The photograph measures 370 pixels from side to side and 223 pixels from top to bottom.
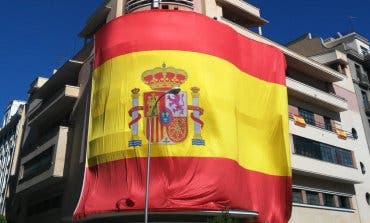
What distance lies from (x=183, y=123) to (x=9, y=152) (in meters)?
43.6

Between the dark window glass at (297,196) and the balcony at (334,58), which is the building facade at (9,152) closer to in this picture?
the dark window glass at (297,196)

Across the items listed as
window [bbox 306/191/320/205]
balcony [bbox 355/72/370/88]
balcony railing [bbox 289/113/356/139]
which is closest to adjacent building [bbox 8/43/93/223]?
window [bbox 306/191/320/205]

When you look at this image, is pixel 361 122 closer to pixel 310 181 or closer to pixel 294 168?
pixel 310 181

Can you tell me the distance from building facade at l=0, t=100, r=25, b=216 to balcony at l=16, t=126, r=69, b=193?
29.8 feet

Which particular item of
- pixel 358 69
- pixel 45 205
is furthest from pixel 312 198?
pixel 45 205

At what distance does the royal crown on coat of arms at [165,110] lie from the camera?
29.6 metres

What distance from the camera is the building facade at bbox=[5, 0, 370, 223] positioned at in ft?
120

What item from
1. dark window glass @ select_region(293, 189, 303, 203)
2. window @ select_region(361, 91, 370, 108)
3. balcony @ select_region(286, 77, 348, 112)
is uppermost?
window @ select_region(361, 91, 370, 108)

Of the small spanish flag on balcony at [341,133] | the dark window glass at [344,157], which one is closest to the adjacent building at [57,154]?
the dark window glass at [344,157]

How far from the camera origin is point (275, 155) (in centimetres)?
3412

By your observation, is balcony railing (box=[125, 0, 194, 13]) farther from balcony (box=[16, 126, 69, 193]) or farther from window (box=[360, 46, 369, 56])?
window (box=[360, 46, 369, 56])

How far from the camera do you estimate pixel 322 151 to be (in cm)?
4066

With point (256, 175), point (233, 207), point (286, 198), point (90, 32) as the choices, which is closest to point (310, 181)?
point (286, 198)

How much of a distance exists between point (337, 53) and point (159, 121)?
2874 centimetres
